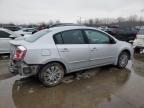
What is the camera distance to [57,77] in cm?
459

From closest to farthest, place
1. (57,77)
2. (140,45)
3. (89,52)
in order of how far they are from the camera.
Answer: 1. (57,77)
2. (89,52)
3. (140,45)

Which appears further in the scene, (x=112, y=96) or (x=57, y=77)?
(x=57, y=77)

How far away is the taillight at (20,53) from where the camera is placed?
4066mm

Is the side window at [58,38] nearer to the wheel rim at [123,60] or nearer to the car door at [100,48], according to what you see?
the car door at [100,48]

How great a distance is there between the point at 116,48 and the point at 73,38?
1757mm

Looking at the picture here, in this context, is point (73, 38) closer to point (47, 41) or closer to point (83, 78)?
point (47, 41)

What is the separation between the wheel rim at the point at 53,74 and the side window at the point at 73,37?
2.59 feet

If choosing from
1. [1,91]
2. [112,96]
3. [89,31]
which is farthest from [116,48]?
[1,91]

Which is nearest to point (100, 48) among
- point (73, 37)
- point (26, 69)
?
point (73, 37)

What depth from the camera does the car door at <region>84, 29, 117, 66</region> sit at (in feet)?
16.8

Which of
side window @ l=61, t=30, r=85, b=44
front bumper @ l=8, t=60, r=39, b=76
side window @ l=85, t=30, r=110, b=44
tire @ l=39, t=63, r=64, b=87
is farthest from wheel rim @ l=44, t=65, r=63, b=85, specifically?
side window @ l=85, t=30, r=110, b=44

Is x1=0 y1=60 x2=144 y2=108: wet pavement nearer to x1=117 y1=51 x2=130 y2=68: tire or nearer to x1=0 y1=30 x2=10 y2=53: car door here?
x1=117 y1=51 x2=130 y2=68: tire

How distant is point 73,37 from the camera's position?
4828 millimetres

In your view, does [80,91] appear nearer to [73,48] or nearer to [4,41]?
[73,48]
